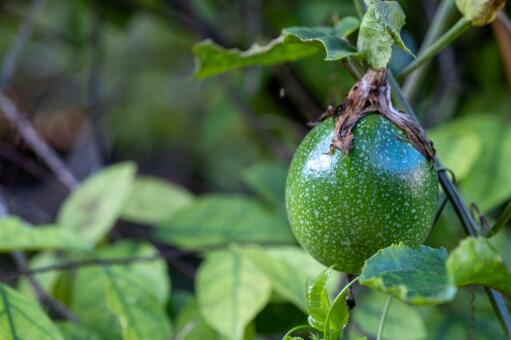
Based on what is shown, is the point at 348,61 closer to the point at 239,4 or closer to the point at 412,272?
the point at 412,272

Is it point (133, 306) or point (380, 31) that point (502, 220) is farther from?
point (133, 306)

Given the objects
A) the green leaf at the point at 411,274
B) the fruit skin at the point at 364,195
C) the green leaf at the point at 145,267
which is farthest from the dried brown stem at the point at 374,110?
the green leaf at the point at 145,267

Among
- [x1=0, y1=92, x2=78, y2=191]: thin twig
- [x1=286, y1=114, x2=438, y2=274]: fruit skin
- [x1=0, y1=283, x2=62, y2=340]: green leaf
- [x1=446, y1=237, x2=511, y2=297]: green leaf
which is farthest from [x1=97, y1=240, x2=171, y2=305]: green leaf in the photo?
A: [x1=446, y1=237, x2=511, y2=297]: green leaf

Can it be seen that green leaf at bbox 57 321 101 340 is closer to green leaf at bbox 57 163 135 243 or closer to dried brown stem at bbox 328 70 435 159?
green leaf at bbox 57 163 135 243

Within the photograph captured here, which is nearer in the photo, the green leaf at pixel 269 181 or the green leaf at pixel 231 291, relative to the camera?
the green leaf at pixel 231 291

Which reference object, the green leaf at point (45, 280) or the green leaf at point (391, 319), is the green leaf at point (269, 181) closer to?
the green leaf at point (391, 319)
